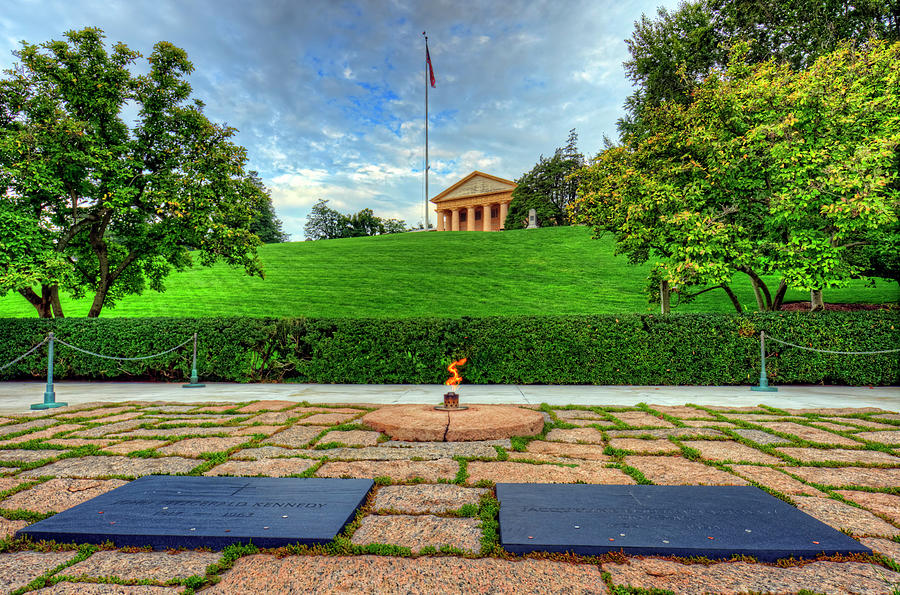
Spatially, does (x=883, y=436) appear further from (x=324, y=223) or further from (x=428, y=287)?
(x=324, y=223)

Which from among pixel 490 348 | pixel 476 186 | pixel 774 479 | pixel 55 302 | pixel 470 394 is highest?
pixel 476 186

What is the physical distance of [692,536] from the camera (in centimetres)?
231

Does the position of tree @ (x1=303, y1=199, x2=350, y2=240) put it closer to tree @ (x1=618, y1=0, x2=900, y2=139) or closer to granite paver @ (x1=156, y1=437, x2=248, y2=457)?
tree @ (x1=618, y1=0, x2=900, y2=139)

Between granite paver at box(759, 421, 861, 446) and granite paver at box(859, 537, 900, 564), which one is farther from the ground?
granite paver at box(859, 537, 900, 564)

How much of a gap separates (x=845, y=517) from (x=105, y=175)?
1468cm

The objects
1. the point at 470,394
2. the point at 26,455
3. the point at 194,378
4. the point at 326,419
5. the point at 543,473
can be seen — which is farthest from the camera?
the point at 194,378

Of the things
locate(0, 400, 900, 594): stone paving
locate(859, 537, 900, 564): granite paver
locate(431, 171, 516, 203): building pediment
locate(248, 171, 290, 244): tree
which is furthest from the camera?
locate(431, 171, 516, 203): building pediment

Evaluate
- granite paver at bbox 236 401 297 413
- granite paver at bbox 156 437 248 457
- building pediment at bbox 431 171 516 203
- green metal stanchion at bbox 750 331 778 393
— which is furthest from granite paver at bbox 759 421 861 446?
building pediment at bbox 431 171 516 203

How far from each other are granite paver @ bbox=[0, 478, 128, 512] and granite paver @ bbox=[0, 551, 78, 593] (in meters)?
0.70

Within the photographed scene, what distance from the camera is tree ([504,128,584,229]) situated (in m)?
49.6

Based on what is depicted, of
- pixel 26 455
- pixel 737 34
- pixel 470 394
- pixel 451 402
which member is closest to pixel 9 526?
pixel 26 455

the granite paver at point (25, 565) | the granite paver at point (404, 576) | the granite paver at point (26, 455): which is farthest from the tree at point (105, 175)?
the granite paver at point (404, 576)

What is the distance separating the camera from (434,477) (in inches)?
136

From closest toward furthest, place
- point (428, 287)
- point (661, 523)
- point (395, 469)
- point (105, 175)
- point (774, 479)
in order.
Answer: point (661, 523)
point (774, 479)
point (395, 469)
point (105, 175)
point (428, 287)
